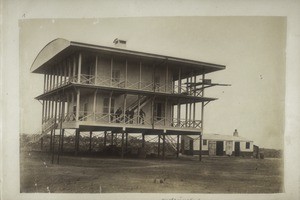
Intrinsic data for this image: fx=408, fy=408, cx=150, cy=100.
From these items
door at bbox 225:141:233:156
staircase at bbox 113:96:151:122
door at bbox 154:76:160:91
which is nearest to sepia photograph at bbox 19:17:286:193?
staircase at bbox 113:96:151:122

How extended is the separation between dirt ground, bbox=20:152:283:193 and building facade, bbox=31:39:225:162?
193 cm

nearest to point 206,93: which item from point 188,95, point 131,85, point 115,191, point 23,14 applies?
point 188,95

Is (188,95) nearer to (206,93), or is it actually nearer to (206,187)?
(206,93)

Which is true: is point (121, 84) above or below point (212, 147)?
above

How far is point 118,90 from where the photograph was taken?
1461 centimetres

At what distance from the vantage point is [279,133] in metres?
11.0

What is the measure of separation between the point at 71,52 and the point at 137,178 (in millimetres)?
4812

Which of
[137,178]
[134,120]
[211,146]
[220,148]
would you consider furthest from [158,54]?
[220,148]

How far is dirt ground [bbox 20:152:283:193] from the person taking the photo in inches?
413

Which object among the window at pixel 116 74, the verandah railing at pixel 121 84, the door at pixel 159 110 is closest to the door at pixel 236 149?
the door at pixel 159 110

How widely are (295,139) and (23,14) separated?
25.4ft

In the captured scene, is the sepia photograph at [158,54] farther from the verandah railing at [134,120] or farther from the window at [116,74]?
the window at [116,74]

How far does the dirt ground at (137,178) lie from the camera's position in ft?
34.4

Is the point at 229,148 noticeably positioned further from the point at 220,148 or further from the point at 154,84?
the point at 154,84
